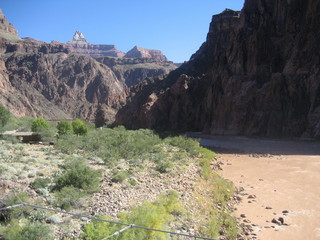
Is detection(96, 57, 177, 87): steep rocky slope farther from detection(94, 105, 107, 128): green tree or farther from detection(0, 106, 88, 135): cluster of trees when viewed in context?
detection(0, 106, 88, 135): cluster of trees

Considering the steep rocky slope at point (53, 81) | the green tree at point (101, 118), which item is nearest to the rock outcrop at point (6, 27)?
the steep rocky slope at point (53, 81)

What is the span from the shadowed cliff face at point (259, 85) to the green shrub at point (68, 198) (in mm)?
29995

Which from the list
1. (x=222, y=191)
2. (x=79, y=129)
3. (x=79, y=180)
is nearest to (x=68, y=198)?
(x=79, y=180)

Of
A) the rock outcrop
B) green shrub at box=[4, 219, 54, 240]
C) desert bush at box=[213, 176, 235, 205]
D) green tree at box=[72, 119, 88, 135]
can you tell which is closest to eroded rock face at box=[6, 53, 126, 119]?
the rock outcrop

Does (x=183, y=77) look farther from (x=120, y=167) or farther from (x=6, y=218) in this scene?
(x=6, y=218)

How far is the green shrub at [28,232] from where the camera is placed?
5863 mm

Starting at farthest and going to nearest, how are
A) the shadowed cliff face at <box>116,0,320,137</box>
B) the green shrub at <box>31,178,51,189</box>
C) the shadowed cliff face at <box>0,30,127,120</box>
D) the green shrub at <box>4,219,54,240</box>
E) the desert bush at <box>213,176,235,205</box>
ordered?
1. the shadowed cliff face at <box>0,30,127,120</box>
2. the shadowed cliff face at <box>116,0,320,137</box>
3. the desert bush at <box>213,176,235,205</box>
4. the green shrub at <box>31,178,51,189</box>
5. the green shrub at <box>4,219,54,240</box>

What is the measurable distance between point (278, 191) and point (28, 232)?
1088cm

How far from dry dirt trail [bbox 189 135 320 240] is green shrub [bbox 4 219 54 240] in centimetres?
Result: 588

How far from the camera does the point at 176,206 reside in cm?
905

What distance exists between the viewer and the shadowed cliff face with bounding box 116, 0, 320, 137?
36.6 m

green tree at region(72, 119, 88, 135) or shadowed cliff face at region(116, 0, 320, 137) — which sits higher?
shadowed cliff face at region(116, 0, 320, 137)

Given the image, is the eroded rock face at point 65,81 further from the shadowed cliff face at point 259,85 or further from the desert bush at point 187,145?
the desert bush at point 187,145

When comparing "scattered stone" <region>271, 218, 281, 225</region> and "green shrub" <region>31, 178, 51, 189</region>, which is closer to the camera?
"green shrub" <region>31, 178, 51, 189</region>
